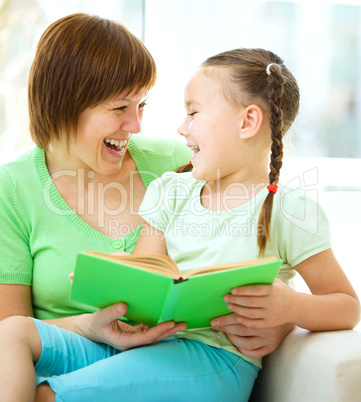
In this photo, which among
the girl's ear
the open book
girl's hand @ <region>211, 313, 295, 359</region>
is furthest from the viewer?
the girl's ear

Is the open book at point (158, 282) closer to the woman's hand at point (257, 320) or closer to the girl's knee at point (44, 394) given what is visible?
the woman's hand at point (257, 320)

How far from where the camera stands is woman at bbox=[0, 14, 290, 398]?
1570mm

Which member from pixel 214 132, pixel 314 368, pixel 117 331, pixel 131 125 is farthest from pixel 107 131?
pixel 314 368

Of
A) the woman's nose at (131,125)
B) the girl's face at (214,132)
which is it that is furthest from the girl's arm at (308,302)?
the woman's nose at (131,125)

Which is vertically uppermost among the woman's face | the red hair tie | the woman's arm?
the woman's face

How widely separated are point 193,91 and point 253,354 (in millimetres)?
733

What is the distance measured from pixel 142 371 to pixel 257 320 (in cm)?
29

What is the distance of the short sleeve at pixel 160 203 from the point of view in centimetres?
157

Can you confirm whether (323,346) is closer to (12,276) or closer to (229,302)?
(229,302)

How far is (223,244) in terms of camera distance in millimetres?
1446

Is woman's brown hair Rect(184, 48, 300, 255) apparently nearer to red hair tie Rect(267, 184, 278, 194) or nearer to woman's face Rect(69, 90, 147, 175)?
red hair tie Rect(267, 184, 278, 194)

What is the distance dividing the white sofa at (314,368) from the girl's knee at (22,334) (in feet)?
1.96

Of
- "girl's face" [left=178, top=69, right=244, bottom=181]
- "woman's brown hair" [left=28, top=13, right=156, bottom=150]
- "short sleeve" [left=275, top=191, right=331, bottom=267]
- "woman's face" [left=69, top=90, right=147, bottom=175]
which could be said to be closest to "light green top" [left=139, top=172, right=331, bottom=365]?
"short sleeve" [left=275, top=191, right=331, bottom=267]

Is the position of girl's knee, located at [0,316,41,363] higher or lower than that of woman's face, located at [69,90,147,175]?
lower
